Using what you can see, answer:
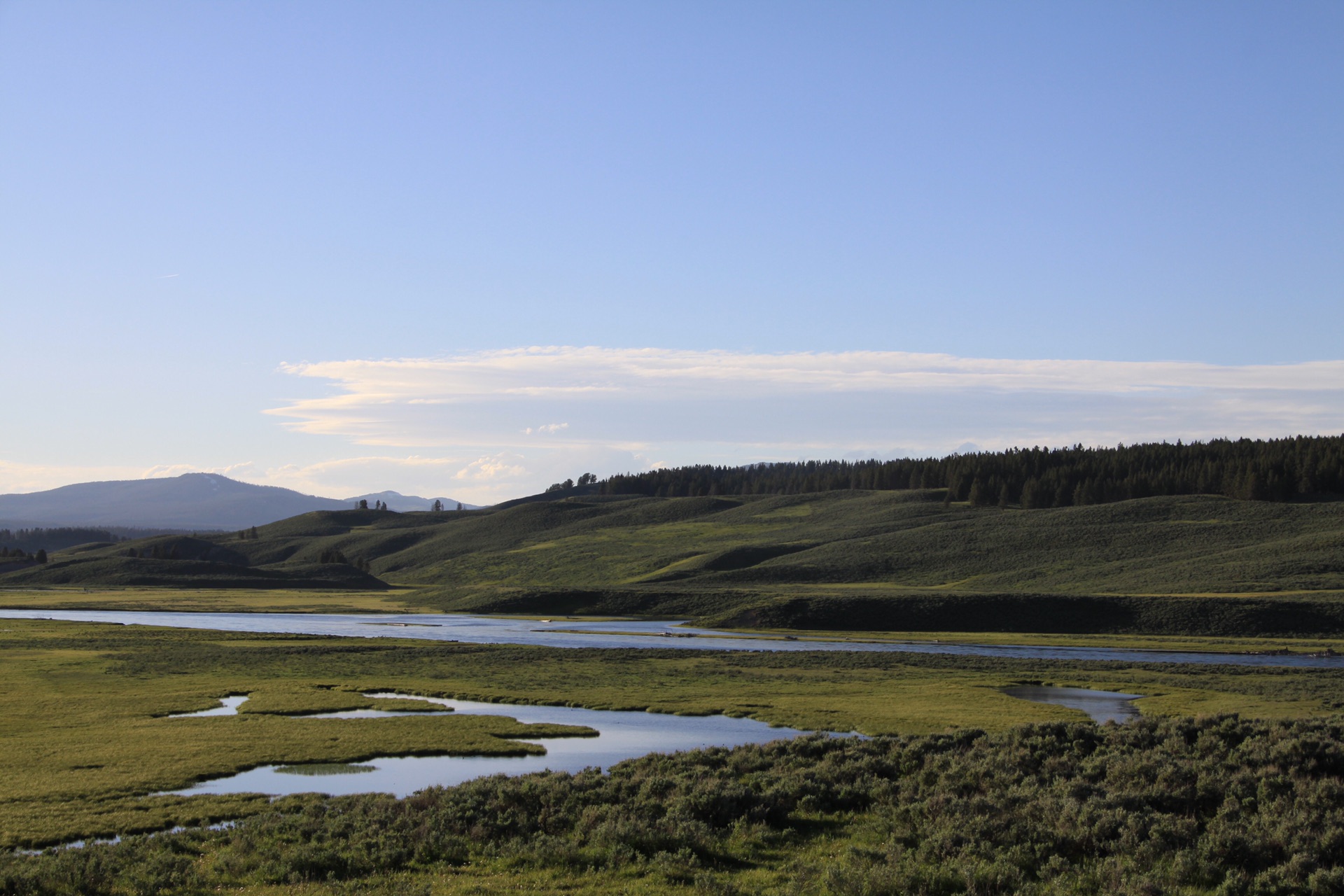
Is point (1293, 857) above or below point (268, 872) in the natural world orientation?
above

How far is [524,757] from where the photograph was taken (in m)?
38.9

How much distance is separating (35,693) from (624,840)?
43.9m

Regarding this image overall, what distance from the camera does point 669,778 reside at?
28.1 meters

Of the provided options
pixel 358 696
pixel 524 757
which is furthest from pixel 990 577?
pixel 524 757

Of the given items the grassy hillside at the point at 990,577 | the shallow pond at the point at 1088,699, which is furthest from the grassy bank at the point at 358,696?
the grassy hillside at the point at 990,577

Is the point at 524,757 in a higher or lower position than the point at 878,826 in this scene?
lower

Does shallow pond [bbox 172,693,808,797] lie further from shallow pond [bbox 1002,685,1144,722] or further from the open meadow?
shallow pond [bbox 1002,685,1144,722]

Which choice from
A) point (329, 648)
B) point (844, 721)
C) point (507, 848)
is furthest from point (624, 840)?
point (329, 648)

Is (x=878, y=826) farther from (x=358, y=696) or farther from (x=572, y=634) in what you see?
(x=572, y=634)

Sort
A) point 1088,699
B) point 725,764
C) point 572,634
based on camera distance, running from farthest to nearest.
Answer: point 572,634, point 1088,699, point 725,764

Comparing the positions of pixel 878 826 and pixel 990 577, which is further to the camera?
pixel 990 577

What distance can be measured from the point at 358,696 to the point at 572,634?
168ft

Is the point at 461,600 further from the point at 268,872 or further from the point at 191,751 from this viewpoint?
the point at 268,872


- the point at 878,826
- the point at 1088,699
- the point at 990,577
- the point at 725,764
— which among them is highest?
the point at 878,826
